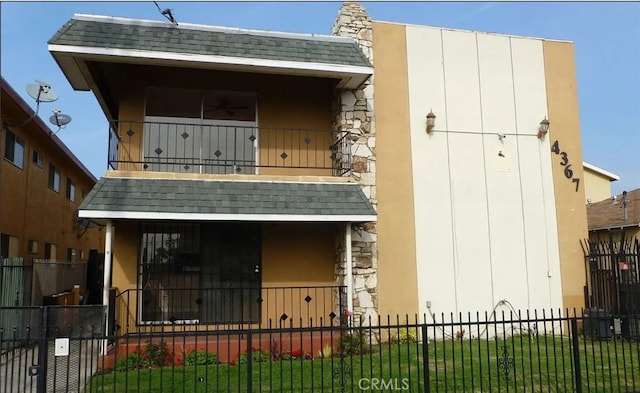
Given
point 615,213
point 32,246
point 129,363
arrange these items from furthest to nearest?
1. point 615,213
2. point 32,246
3. point 129,363

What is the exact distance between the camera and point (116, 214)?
29.9ft

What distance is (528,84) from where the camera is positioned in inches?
496

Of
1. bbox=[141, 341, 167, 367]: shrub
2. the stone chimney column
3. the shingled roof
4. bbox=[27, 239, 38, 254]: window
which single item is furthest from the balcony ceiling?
the shingled roof

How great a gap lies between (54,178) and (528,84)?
16162 millimetres

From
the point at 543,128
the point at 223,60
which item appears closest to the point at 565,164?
the point at 543,128

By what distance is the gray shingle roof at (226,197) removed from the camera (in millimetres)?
9414

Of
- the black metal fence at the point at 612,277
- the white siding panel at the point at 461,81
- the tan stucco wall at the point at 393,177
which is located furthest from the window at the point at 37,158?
the black metal fence at the point at 612,277

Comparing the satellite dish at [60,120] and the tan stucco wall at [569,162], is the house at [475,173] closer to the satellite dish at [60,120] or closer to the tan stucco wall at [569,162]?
the tan stucco wall at [569,162]

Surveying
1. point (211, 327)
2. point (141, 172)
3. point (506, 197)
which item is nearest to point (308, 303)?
point (211, 327)

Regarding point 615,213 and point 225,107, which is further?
point 615,213

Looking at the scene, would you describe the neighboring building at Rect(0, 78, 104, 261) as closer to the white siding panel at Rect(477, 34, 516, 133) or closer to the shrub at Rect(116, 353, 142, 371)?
the shrub at Rect(116, 353, 142, 371)

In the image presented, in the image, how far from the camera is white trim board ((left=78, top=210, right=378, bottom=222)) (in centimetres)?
909

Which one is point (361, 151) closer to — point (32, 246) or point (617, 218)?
point (32, 246)

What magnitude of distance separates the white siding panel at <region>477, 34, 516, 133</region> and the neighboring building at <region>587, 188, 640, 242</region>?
8051 millimetres
